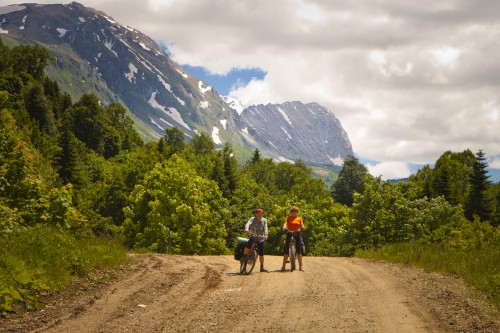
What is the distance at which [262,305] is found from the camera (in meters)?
11.2

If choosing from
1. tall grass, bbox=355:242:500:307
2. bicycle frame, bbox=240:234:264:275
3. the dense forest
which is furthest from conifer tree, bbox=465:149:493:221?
bicycle frame, bbox=240:234:264:275

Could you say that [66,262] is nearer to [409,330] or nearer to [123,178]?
[409,330]

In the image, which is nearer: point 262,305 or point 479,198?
point 262,305

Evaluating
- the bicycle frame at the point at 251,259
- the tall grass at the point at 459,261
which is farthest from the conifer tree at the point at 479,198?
the bicycle frame at the point at 251,259

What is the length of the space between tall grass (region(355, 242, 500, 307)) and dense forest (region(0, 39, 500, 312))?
21cm

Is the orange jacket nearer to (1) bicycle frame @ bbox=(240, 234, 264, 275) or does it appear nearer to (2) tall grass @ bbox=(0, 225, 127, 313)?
(1) bicycle frame @ bbox=(240, 234, 264, 275)

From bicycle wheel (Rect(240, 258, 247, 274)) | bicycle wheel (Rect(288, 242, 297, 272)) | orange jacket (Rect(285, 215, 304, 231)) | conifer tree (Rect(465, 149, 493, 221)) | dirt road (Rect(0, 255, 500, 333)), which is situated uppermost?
conifer tree (Rect(465, 149, 493, 221))

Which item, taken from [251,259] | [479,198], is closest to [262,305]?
[251,259]

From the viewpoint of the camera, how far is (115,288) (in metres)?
12.6

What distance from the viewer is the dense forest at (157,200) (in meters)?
15.3

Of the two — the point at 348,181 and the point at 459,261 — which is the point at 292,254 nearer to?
the point at 459,261

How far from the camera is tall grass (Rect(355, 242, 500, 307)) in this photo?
44.0 feet

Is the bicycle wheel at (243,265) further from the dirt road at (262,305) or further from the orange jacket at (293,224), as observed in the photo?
the orange jacket at (293,224)

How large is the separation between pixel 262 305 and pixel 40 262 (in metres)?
5.57
